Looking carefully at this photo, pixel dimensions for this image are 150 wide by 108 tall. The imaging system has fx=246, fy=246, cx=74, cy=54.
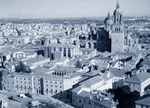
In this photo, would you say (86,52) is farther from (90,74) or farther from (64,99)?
(64,99)

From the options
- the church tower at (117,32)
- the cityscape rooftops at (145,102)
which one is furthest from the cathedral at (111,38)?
the cityscape rooftops at (145,102)

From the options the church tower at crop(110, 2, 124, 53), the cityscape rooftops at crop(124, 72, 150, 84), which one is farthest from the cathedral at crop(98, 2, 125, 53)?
the cityscape rooftops at crop(124, 72, 150, 84)

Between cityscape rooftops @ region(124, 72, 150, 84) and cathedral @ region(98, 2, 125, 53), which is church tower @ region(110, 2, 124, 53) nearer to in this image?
cathedral @ region(98, 2, 125, 53)

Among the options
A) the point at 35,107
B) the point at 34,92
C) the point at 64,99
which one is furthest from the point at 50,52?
the point at 35,107

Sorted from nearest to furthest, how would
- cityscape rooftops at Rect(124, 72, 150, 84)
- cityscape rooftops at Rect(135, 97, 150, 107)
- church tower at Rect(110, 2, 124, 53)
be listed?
cityscape rooftops at Rect(135, 97, 150, 107)
cityscape rooftops at Rect(124, 72, 150, 84)
church tower at Rect(110, 2, 124, 53)

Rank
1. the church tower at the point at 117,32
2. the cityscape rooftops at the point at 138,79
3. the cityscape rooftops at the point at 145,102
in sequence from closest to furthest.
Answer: the cityscape rooftops at the point at 145,102 < the cityscape rooftops at the point at 138,79 < the church tower at the point at 117,32

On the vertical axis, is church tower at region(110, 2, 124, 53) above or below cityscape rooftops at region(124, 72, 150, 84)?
above

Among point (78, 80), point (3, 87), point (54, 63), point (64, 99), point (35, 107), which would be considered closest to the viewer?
point (35, 107)

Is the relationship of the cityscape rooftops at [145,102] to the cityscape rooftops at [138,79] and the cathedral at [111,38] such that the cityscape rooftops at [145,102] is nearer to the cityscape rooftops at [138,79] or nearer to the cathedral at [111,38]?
the cityscape rooftops at [138,79]
